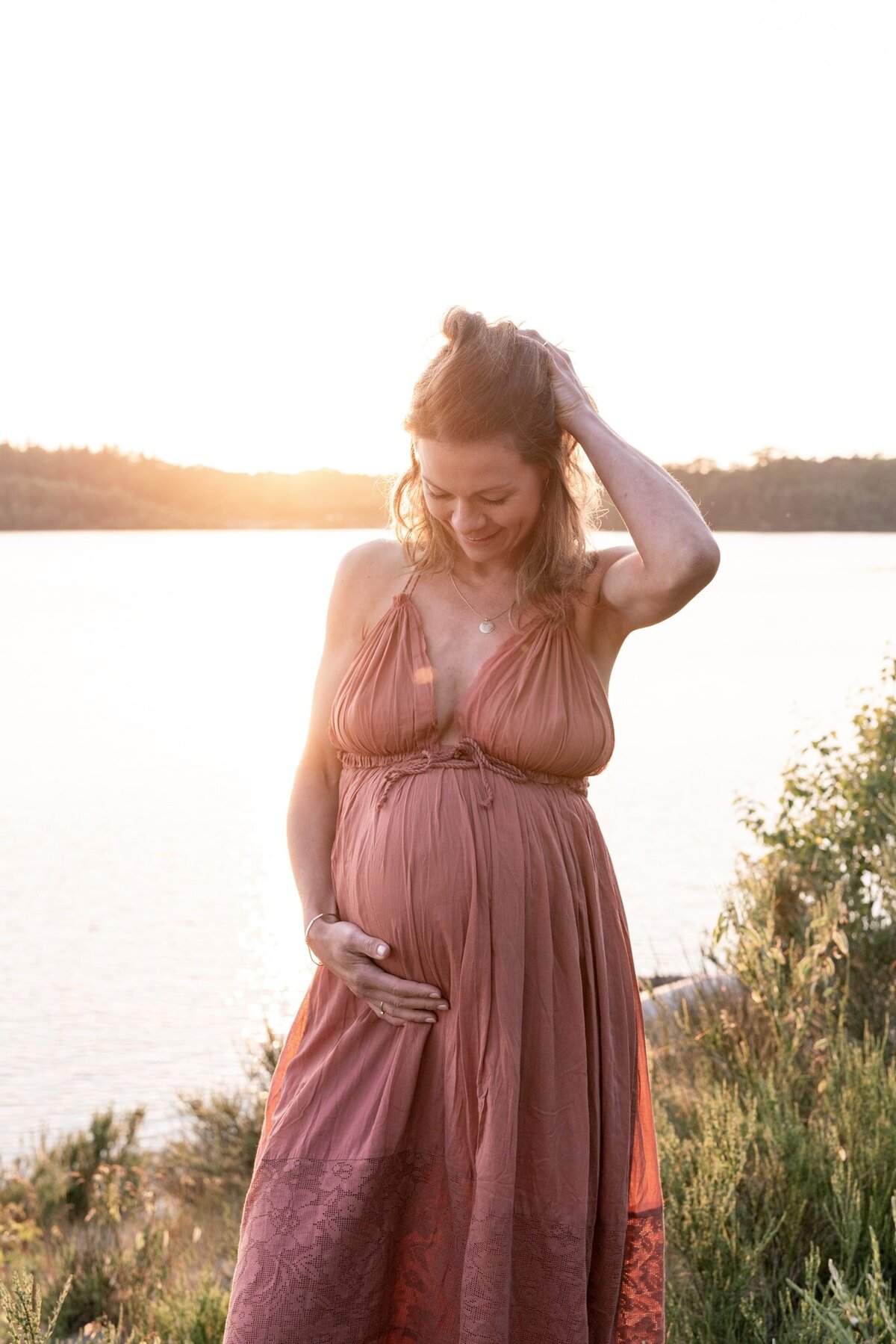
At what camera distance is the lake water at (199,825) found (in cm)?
785

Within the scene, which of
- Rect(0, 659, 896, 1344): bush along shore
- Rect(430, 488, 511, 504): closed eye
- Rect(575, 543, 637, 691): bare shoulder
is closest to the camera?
Rect(430, 488, 511, 504): closed eye

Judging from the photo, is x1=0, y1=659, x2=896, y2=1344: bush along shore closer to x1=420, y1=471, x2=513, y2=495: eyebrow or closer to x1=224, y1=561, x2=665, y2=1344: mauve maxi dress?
x1=224, y1=561, x2=665, y2=1344: mauve maxi dress

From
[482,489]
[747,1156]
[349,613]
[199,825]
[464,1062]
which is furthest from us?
[199,825]

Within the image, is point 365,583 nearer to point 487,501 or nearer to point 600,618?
point 487,501

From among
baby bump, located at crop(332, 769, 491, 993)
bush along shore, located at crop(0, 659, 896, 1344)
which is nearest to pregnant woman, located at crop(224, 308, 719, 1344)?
baby bump, located at crop(332, 769, 491, 993)

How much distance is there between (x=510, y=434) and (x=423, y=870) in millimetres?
755

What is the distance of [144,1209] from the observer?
17.5 ft

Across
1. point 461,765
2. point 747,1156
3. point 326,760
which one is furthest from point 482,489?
point 747,1156

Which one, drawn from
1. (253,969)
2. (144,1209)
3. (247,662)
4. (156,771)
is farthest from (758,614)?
(144,1209)

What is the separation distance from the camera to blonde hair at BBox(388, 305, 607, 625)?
2.35 m

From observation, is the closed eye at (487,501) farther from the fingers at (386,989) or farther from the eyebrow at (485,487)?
the fingers at (386,989)

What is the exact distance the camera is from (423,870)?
233 cm

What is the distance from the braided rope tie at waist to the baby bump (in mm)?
12

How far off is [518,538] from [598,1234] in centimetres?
123
